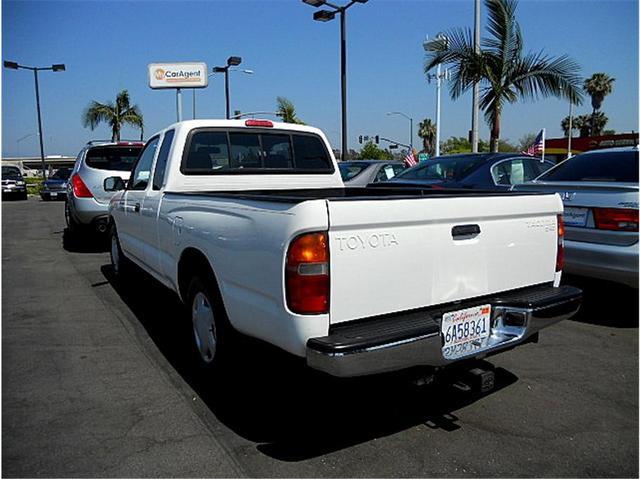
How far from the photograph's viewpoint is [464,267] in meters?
2.90

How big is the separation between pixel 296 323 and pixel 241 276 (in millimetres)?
542

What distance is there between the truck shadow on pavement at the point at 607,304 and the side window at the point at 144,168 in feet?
14.6

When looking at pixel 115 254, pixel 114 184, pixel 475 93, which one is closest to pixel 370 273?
pixel 114 184

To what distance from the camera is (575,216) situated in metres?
5.03

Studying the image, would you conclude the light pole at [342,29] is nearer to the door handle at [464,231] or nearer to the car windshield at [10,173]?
the door handle at [464,231]

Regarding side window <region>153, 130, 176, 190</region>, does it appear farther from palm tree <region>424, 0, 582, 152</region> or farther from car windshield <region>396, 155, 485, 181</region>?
palm tree <region>424, 0, 582, 152</region>

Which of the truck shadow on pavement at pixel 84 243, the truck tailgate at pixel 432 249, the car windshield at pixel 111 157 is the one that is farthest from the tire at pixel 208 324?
the truck shadow on pavement at pixel 84 243

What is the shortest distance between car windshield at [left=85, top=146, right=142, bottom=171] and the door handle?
24.9ft

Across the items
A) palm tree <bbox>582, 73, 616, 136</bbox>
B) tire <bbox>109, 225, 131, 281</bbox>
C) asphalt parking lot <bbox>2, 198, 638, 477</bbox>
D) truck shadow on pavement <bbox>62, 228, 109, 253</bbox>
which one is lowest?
asphalt parking lot <bbox>2, 198, 638, 477</bbox>

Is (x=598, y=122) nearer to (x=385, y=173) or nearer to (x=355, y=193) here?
(x=385, y=173)

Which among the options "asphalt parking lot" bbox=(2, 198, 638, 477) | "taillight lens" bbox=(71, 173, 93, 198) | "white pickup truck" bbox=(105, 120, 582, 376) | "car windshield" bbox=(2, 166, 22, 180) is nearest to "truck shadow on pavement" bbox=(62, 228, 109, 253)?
Result: "taillight lens" bbox=(71, 173, 93, 198)

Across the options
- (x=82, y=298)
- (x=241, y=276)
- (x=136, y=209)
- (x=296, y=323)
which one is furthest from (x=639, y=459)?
(x=82, y=298)

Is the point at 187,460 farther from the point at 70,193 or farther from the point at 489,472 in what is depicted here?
the point at 70,193

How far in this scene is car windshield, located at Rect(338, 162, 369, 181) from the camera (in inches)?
435
